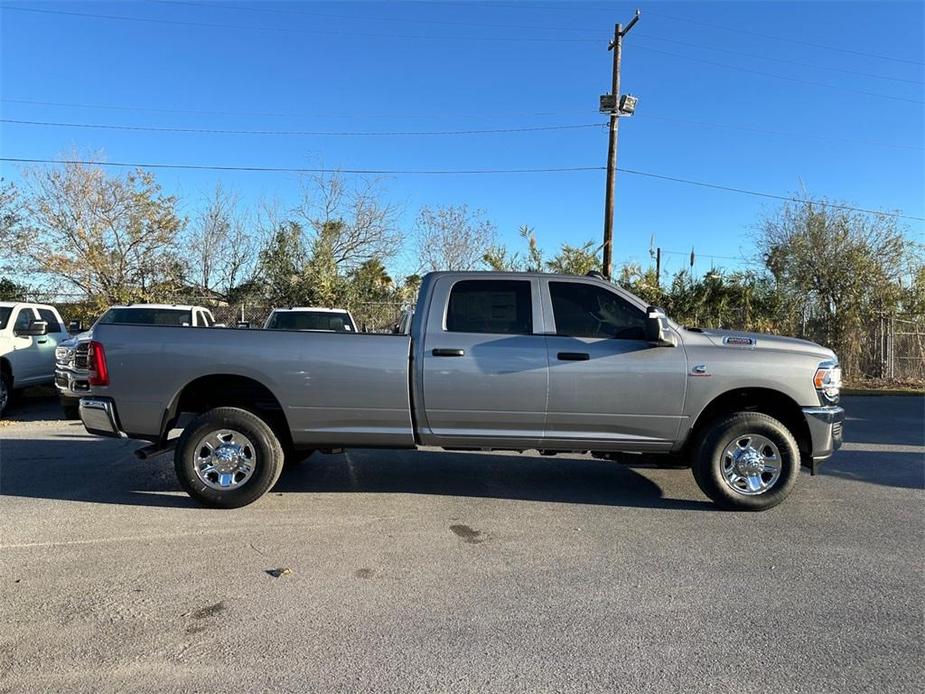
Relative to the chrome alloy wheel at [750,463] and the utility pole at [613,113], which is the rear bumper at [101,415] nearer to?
the chrome alloy wheel at [750,463]

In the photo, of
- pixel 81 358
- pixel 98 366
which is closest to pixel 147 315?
pixel 81 358

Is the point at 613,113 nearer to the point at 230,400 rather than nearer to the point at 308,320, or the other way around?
the point at 308,320

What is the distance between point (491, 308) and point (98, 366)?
333 cm

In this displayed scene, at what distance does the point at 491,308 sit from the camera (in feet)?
18.1

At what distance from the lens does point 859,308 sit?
17875 millimetres

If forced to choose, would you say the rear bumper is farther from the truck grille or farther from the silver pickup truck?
the truck grille

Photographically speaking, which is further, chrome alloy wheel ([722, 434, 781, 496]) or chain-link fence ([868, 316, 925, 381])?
chain-link fence ([868, 316, 925, 381])

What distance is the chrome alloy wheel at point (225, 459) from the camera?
536 centimetres

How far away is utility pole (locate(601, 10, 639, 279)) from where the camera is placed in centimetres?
1777

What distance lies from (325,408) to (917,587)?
4322 millimetres

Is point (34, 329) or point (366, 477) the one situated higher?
point (34, 329)

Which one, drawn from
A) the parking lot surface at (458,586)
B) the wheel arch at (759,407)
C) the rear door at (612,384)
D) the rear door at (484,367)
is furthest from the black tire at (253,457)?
the wheel arch at (759,407)

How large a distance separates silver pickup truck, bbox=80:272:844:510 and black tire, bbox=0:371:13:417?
6507 millimetres

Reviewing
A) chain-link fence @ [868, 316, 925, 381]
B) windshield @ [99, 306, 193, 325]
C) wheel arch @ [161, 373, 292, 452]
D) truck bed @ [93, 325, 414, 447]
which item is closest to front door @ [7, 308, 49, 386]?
windshield @ [99, 306, 193, 325]
